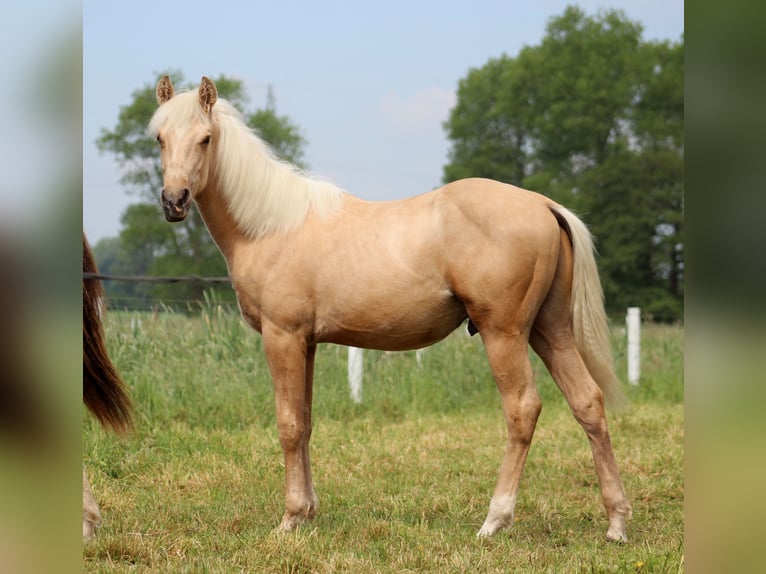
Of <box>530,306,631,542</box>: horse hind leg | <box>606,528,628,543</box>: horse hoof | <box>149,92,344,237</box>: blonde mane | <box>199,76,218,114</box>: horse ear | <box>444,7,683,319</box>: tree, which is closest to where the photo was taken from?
<box>606,528,628,543</box>: horse hoof

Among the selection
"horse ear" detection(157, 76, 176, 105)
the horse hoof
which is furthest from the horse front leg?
the horse hoof

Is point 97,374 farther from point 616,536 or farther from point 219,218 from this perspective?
point 616,536

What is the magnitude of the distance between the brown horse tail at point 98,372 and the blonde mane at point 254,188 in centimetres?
84

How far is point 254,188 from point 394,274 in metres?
0.98

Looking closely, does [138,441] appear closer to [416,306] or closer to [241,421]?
[241,421]

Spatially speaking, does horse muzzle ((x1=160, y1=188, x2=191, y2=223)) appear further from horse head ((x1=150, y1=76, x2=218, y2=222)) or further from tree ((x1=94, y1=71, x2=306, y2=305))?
tree ((x1=94, y1=71, x2=306, y2=305))

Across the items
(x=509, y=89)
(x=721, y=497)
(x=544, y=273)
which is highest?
(x=509, y=89)

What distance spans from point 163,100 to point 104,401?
5.52 feet

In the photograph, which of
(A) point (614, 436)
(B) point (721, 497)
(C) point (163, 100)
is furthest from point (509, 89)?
(B) point (721, 497)

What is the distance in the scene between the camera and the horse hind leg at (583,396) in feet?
12.4

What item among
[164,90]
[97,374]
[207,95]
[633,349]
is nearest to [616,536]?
[97,374]

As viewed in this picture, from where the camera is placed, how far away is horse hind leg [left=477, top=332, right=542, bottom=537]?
3.80 metres

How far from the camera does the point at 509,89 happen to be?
3073 cm

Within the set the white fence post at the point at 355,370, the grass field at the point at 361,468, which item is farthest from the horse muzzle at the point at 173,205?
the white fence post at the point at 355,370
